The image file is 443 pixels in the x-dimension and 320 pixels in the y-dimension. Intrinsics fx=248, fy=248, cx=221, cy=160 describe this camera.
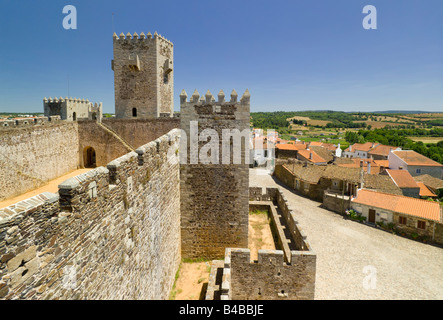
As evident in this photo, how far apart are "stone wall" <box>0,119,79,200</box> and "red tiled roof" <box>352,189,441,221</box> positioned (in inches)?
1070

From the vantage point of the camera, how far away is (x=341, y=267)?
54.1 ft

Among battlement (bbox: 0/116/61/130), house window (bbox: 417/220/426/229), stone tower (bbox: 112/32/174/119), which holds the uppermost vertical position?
stone tower (bbox: 112/32/174/119)

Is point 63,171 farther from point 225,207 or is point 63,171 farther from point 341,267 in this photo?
point 341,267

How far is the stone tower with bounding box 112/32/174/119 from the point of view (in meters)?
20.7

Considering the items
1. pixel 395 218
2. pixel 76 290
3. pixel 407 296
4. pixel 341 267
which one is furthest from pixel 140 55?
pixel 395 218

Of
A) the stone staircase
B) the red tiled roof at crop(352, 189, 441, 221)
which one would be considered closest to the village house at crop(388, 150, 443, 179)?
the red tiled roof at crop(352, 189, 441, 221)

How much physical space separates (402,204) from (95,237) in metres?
27.0

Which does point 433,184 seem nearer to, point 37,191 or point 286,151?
point 286,151

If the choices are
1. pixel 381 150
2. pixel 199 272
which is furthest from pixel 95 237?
pixel 381 150

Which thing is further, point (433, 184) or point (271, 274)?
point (433, 184)

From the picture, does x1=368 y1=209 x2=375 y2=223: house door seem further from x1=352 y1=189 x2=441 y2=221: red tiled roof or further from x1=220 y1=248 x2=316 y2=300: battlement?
x1=220 y1=248 x2=316 y2=300: battlement

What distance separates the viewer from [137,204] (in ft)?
19.7
